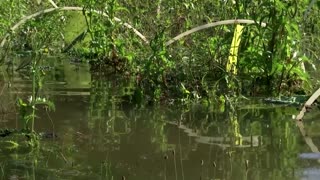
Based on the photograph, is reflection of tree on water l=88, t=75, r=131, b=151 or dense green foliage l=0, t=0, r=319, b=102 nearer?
reflection of tree on water l=88, t=75, r=131, b=151

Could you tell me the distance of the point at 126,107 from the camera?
18.5ft

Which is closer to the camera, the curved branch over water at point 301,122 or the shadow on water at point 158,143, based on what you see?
the shadow on water at point 158,143

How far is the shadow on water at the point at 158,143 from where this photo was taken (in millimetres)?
3559

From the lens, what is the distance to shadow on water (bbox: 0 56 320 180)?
356cm

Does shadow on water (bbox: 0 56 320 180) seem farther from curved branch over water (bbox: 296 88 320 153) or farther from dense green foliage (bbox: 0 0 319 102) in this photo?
dense green foliage (bbox: 0 0 319 102)

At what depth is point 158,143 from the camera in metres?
4.25

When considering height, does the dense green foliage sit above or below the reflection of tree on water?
above

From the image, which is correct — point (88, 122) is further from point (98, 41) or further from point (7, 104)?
point (98, 41)

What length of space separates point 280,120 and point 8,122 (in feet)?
7.31

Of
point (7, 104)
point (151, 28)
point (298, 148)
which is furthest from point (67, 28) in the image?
point (298, 148)

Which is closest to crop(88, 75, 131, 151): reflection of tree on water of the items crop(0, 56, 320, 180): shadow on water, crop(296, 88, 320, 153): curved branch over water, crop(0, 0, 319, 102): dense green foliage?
crop(0, 56, 320, 180): shadow on water

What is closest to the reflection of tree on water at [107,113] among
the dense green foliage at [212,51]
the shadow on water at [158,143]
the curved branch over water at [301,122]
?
the shadow on water at [158,143]

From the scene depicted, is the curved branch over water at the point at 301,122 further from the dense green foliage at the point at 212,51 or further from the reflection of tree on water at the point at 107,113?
the reflection of tree on water at the point at 107,113


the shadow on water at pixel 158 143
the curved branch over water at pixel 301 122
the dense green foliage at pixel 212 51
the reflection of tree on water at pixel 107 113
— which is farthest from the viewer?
the dense green foliage at pixel 212 51
